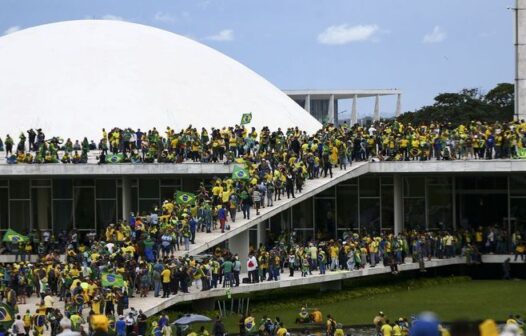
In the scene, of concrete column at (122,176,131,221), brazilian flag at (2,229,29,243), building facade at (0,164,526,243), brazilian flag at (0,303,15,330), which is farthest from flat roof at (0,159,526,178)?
brazilian flag at (0,303,15,330)

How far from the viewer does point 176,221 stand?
110ft

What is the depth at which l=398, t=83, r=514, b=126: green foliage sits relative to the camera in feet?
289

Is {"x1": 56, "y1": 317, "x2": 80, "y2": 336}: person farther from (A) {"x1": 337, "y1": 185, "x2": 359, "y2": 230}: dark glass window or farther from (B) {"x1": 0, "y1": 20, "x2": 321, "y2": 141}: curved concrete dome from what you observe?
(B) {"x1": 0, "y1": 20, "x2": 321, "y2": 141}: curved concrete dome

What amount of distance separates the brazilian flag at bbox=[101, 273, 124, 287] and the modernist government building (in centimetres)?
823

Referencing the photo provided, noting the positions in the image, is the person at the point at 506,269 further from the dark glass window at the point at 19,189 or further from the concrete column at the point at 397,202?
the dark glass window at the point at 19,189

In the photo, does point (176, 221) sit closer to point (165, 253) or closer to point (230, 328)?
point (165, 253)

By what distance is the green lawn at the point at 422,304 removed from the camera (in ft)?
104

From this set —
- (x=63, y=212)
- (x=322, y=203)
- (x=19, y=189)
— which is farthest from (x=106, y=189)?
(x=322, y=203)

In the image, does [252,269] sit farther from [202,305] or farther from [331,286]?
[331,286]

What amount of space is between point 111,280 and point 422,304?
1002cm

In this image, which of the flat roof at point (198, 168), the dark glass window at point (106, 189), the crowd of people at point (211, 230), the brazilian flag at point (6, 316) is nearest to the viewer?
the brazilian flag at point (6, 316)

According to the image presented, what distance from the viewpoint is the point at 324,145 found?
39000 millimetres

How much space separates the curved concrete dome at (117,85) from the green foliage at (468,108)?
34990 mm

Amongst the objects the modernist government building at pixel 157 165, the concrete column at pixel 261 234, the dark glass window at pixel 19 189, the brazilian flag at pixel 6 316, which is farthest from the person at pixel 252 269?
the dark glass window at pixel 19 189
